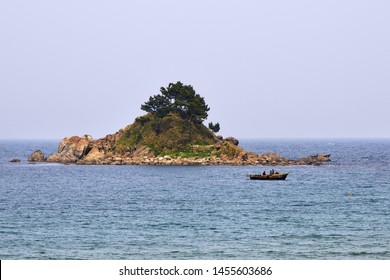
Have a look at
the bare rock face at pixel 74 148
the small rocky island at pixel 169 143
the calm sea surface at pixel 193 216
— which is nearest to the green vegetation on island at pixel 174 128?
the small rocky island at pixel 169 143

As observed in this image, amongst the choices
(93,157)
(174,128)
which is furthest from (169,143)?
(93,157)

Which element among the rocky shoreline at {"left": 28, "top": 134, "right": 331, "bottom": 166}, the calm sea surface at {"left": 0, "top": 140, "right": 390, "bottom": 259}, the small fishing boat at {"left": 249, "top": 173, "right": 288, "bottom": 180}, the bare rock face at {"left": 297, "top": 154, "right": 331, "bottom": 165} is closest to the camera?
the calm sea surface at {"left": 0, "top": 140, "right": 390, "bottom": 259}

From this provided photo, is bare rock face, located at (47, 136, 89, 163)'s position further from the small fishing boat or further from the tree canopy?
the small fishing boat

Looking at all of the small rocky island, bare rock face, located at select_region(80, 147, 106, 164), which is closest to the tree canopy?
the small rocky island

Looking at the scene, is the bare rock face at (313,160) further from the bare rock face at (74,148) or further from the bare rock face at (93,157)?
the bare rock face at (74,148)

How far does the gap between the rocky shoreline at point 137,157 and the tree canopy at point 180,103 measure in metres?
9.69

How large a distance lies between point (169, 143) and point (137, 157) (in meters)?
8.87

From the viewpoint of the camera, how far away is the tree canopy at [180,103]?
582ft

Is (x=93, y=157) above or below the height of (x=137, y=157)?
below

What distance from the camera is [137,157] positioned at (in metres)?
173

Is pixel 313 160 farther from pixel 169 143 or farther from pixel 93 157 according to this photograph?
pixel 93 157

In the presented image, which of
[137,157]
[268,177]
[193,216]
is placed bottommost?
[193,216]

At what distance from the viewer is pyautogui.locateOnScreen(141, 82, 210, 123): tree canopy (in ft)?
582
